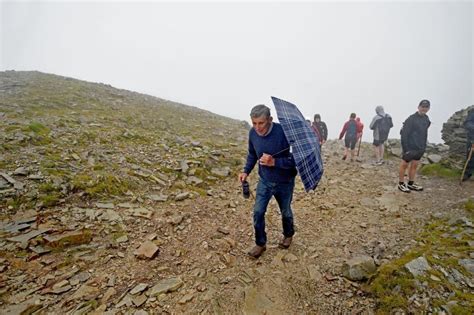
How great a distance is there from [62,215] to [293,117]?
5735mm

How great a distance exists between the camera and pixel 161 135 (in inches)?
508

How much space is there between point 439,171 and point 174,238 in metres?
11.5

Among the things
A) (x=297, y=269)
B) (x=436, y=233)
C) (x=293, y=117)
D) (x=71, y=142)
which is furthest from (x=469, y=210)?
(x=71, y=142)

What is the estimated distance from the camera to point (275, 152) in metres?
4.86

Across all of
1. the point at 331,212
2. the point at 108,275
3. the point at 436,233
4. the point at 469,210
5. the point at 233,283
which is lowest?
the point at 108,275

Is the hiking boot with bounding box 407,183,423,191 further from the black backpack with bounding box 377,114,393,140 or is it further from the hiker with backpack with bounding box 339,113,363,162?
the hiker with backpack with bounding box 339,113,363,162

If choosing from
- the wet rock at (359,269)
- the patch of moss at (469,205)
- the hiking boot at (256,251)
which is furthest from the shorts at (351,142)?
the hiking boot at (256,251)

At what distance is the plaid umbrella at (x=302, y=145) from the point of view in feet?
14.3

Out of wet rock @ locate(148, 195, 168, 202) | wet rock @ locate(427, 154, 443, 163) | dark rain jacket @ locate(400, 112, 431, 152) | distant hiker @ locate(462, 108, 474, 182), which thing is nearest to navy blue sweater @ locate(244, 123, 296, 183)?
wet rock @ locate(148, 195, 168, 202)

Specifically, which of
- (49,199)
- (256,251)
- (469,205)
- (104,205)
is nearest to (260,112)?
(256,251)

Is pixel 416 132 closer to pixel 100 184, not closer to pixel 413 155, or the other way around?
pixel 413 155

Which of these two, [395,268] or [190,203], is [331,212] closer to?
[395,268]

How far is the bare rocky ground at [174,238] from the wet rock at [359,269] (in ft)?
0.50

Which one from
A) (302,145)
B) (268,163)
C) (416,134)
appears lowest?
(268,163)
